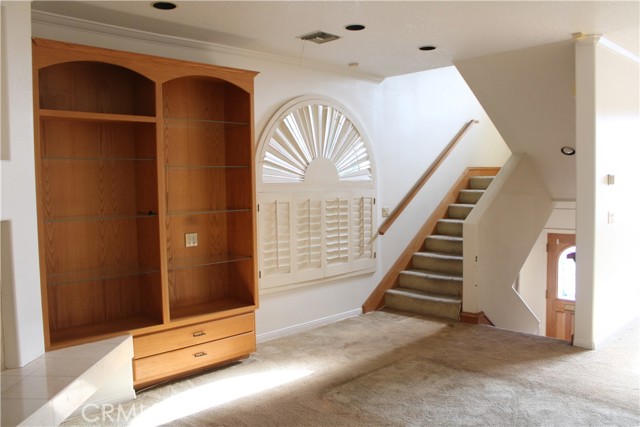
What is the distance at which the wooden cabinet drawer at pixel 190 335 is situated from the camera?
344cm

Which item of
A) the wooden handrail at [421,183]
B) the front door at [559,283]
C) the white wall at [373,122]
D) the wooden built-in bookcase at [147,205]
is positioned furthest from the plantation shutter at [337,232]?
the front door at [559,283]

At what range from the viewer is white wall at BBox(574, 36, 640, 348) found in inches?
161

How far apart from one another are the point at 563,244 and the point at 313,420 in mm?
6230

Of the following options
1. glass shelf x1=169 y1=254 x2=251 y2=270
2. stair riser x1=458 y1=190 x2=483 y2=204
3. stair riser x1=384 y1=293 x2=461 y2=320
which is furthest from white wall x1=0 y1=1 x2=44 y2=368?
stair riser x1=458 y1=190 x2=483 y2=204

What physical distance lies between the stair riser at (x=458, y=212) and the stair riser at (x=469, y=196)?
236mm

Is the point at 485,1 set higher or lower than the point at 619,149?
higher

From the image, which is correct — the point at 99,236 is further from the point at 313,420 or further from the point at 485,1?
the point at 485,1

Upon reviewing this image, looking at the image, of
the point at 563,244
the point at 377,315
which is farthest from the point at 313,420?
the point at 563,244

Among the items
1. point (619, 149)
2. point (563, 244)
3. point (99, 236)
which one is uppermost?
Result: point (619, 149)

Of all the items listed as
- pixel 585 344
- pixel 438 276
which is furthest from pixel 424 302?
pixel 585 344

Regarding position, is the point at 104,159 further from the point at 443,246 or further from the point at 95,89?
the point at 443,246

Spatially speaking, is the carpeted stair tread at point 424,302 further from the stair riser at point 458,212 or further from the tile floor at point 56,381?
the tile floor at point 56,381

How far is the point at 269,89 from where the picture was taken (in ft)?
14.9

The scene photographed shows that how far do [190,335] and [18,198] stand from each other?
1.51 m
